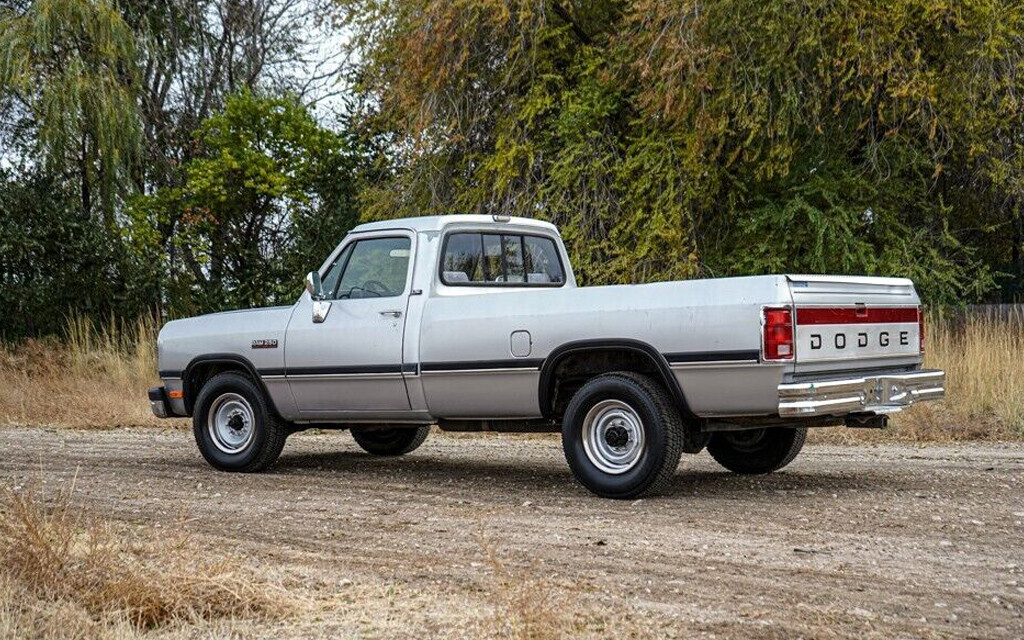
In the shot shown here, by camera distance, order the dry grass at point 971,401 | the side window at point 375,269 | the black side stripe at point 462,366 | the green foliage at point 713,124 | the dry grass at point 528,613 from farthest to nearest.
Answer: the green foliage at point 713,124, the dry grass at point 971,401, the side window at point 375,269, the black side stripe at point 462,366, the dry grass at point 528,613

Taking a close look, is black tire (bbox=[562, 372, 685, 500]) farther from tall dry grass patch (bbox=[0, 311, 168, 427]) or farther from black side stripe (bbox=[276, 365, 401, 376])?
tall dry grass patch (bbox=[0, 311, 168, 427])

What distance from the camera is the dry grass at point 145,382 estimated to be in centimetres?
1287

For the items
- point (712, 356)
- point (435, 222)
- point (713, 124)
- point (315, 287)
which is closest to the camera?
point (712, 356)

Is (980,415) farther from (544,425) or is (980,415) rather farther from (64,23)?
(64,23)

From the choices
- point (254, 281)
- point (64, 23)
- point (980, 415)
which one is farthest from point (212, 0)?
point (980, 415)

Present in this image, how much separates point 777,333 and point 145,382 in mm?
13078

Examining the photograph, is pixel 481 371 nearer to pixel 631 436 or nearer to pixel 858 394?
pixel 631 436

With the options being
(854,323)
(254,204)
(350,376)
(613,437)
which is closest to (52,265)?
(254,204)

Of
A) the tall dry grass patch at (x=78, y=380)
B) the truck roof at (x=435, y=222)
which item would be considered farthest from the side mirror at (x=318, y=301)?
the tall dry grass patch at (x=78, y=380)

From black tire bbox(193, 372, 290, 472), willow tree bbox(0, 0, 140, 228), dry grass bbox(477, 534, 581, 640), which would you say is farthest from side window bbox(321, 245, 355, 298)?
willow tree bbox(0, 0, 140, 228)

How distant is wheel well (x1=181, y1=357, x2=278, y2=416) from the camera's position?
10.4 metres

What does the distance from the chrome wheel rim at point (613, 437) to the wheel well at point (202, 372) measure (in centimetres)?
312

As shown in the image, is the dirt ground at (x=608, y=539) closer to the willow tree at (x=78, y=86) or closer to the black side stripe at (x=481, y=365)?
the black side stripe at (x=481, y=365)

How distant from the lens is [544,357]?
8.46m
